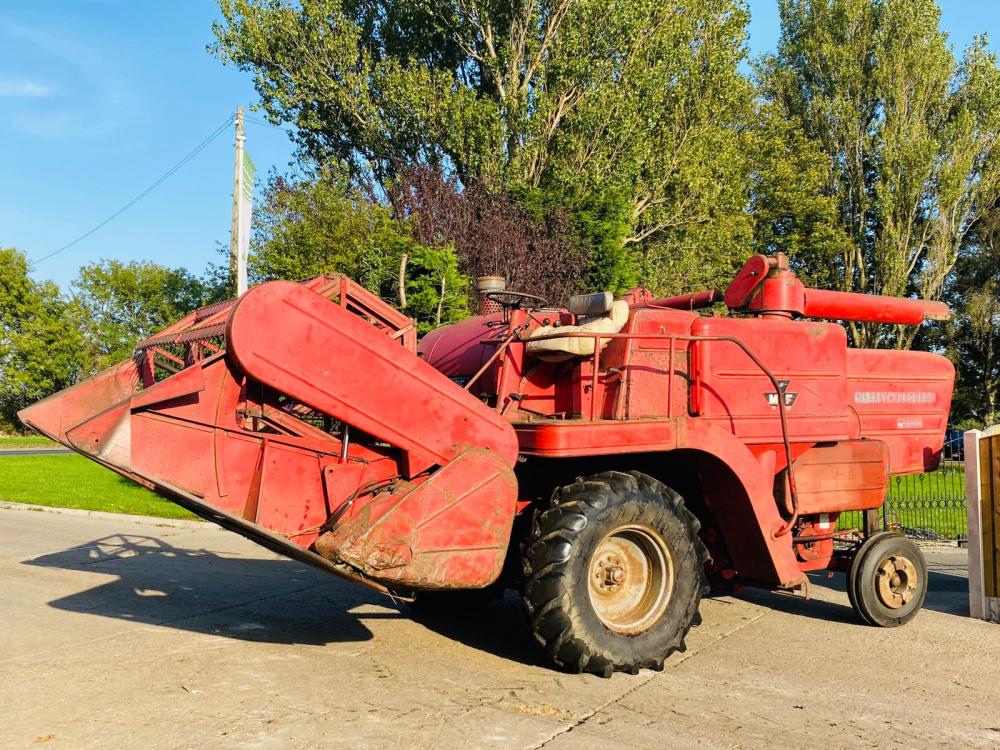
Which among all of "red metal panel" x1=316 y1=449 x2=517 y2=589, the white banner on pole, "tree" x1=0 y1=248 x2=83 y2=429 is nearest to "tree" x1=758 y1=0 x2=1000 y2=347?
the white banner on pole

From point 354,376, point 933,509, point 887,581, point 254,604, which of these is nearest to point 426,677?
point 354,376

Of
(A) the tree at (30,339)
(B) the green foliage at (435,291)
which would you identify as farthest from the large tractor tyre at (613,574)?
(A) the tree at (30,339)

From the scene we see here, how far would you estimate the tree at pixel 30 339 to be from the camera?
130 feet

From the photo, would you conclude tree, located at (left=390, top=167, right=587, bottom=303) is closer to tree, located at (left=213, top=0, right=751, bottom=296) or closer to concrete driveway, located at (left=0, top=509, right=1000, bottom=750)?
tree, located at (left=213, top=0, right=751, bottom=296)

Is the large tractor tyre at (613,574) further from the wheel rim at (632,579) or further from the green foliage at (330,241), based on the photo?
the green foliage at (330,241)

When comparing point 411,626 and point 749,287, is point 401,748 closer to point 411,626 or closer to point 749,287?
point 411,626

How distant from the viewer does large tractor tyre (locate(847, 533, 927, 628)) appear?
651 centimetres

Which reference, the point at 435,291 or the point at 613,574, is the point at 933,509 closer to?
the point at 613,574

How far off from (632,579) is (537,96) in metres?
19.3

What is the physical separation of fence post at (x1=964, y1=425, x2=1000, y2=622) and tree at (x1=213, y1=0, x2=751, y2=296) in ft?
43.9

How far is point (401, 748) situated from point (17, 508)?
40.3 ft

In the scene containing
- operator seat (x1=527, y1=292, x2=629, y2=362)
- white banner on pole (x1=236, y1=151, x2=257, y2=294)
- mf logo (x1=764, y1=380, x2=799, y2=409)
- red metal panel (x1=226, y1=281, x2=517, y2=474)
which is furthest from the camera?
white banner on pole (x1=236, y1=151, x2=257, y2=294)

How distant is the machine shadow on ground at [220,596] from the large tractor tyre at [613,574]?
5.73ft

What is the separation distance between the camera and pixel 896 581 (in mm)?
6715
